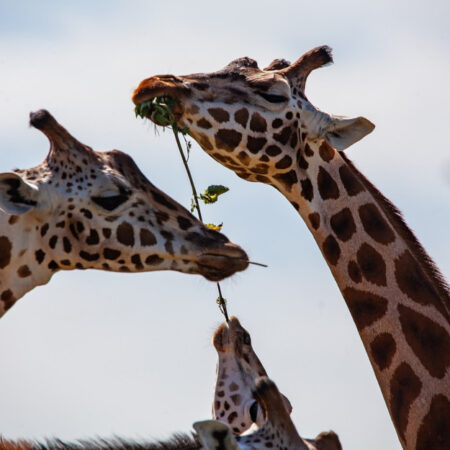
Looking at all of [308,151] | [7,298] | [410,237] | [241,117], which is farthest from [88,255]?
[410,237]

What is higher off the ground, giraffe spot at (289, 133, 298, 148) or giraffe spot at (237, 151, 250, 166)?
giraffe spot at (237, 151, 250, 166)

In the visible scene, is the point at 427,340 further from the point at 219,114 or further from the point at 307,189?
the point at 219,114

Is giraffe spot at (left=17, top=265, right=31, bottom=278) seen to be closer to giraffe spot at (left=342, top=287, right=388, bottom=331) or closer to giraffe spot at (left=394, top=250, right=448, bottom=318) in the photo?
giraffe spot at (left=342, top=287, right=388, bottom=331)

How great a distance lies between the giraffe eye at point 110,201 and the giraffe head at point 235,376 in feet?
11.1

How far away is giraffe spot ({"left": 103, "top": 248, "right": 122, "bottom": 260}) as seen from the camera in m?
12.4

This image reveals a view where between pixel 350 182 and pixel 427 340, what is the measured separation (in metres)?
1.70

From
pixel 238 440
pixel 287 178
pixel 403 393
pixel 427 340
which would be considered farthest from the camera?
pixel 287 178

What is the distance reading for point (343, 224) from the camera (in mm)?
14523

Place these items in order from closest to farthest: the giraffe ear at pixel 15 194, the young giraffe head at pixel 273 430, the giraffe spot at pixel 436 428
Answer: the young giraffe head at pixel 273 430 < the giraffe ear at pixel 15 194 < the giraffe spot at pixel 436 428

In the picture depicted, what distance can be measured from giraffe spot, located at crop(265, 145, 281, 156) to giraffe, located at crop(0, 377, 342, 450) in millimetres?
3267

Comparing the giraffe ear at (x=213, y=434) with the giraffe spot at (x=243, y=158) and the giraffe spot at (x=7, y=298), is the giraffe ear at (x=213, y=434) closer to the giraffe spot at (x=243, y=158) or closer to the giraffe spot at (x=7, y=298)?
the giraffe spot at (x=7, y=298)

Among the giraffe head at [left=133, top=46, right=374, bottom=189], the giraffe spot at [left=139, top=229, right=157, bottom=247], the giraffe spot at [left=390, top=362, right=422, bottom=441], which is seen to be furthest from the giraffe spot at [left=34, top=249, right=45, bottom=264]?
the giraffe spot at [left=390, top=362, right=422, bottom=441]

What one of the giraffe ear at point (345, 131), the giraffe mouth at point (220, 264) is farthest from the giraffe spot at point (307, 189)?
the giraffe mouth at point (220, 264)

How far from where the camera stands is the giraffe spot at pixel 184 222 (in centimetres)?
1249
